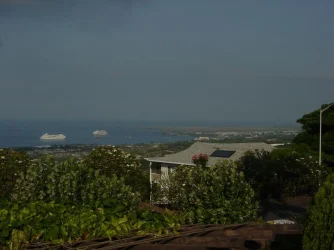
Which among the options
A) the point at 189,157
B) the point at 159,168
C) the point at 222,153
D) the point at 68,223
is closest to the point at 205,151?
the point at 222,153

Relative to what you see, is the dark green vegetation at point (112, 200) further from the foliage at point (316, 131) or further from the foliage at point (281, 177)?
the foliage at point (316, 131)

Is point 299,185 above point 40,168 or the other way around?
the other way around

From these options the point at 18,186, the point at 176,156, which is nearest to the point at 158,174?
the point at 176,156

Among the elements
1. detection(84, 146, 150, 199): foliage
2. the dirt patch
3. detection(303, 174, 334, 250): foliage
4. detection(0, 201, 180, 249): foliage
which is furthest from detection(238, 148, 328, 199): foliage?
detection(0, 201, 180, 249): foliage

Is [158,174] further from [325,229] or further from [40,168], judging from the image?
[325,229]

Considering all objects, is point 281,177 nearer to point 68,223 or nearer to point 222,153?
point 222,153

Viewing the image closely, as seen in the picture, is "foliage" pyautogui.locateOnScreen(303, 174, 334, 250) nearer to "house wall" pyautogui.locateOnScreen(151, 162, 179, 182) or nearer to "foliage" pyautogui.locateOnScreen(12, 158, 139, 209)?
"foliage" pyautogui.locateOnScreen(12, 158, 139, 209)
